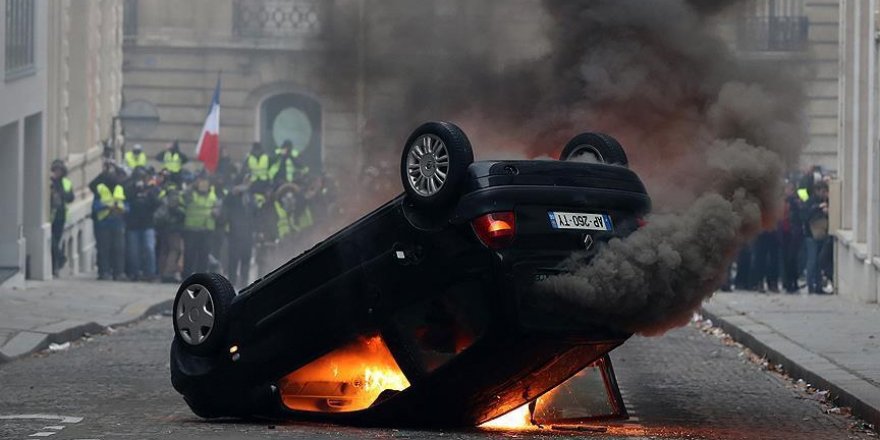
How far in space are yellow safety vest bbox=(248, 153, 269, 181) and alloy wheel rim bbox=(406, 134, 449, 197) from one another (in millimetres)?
20447

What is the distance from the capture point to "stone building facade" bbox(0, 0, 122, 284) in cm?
2459

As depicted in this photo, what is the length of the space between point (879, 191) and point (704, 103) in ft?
38.9

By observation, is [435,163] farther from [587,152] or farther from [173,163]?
[173,163]

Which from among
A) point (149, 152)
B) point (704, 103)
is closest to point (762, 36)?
point (704, 103)

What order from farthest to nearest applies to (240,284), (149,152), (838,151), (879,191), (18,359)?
(149,152)
(240,284)
(838,151)
(879,191)
(18,359)

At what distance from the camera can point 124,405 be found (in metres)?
11.8

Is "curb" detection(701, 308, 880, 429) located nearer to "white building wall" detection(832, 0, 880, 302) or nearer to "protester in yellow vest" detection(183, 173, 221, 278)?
"white building wall" detection(832, 0, 880, 302)

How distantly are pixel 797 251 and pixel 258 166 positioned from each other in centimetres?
963

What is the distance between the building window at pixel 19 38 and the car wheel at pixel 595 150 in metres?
15.0

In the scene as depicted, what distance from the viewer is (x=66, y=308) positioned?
20484 millimetres

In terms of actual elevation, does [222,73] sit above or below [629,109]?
above

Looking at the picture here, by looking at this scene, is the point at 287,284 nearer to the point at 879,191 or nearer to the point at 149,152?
the point at 879,191

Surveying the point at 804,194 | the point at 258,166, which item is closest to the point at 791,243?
the point at 804,194

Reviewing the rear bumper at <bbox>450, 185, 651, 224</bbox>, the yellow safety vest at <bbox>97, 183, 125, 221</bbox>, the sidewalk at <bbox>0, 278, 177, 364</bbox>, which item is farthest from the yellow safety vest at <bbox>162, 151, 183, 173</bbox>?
the rear bumper at <bbox>450, 185, 651, 224</bbox>
